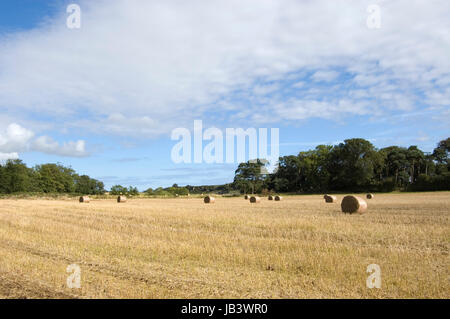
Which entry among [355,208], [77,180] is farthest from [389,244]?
[77,180]

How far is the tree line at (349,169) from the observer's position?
7062cm

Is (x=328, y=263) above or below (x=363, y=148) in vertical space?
below

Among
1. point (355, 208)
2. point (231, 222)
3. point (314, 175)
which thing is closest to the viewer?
point (231, 222)

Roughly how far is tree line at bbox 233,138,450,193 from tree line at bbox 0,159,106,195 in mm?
36574

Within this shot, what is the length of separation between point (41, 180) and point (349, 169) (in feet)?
217

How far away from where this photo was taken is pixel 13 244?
10.9m

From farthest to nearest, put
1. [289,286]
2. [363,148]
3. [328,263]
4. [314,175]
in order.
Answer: [314,175] → [363,148] → [328,263] → [289,286]

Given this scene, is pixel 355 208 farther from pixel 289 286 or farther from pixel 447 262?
pixel 289 286

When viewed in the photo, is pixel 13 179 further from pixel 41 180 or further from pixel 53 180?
pixel 53 180

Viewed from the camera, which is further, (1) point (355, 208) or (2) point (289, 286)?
(1) point (355, 208)

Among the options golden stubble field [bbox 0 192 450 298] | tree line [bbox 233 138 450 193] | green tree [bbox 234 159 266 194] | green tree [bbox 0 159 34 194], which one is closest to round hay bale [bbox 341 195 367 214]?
golden stubble field [bbox 0 192 450 298]

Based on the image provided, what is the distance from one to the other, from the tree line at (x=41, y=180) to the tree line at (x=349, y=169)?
1440 inches

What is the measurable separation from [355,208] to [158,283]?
53.0 feet

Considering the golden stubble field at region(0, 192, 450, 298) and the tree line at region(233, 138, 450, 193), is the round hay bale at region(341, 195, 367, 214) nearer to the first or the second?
the golden stubble field at region(0, 192, 450, 298)
